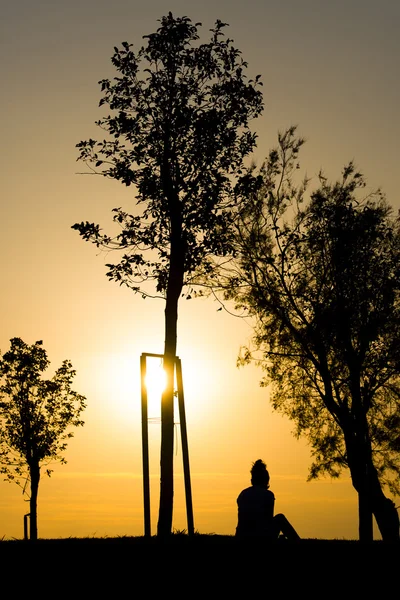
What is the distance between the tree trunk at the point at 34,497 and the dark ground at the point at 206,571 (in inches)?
1106

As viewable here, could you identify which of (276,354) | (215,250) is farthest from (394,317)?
(215,250)

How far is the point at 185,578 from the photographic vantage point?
15109 millimetres

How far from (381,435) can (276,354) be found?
654 centimetres

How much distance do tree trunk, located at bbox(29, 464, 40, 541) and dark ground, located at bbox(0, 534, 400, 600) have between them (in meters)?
28.1

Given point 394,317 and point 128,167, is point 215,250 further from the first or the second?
point 394,317

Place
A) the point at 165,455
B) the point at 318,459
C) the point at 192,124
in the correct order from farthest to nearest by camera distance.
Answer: the point at 318,459
the point at 192,124
the point at 165,455

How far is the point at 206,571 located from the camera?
Result: 51.3 feet

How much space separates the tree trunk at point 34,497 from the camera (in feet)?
150

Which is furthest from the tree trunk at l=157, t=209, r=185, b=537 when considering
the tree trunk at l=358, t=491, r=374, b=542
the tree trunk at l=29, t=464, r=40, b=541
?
the tree trunk at l=29, t=464, r=40, b=541

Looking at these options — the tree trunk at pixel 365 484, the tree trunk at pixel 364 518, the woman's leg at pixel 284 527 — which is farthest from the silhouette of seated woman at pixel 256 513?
the tree trunk at pixel 364 518

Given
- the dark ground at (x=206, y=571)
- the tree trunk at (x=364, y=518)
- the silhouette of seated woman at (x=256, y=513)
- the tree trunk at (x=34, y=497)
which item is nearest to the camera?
the dark ground at (x=206, y=571)

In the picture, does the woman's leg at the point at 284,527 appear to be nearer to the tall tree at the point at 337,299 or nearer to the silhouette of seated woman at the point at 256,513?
the silhouette of seated woman at the point at 256,513

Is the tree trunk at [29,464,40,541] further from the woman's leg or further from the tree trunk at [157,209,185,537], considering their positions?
the woman's leg

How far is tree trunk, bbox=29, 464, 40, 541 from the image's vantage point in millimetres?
45656
